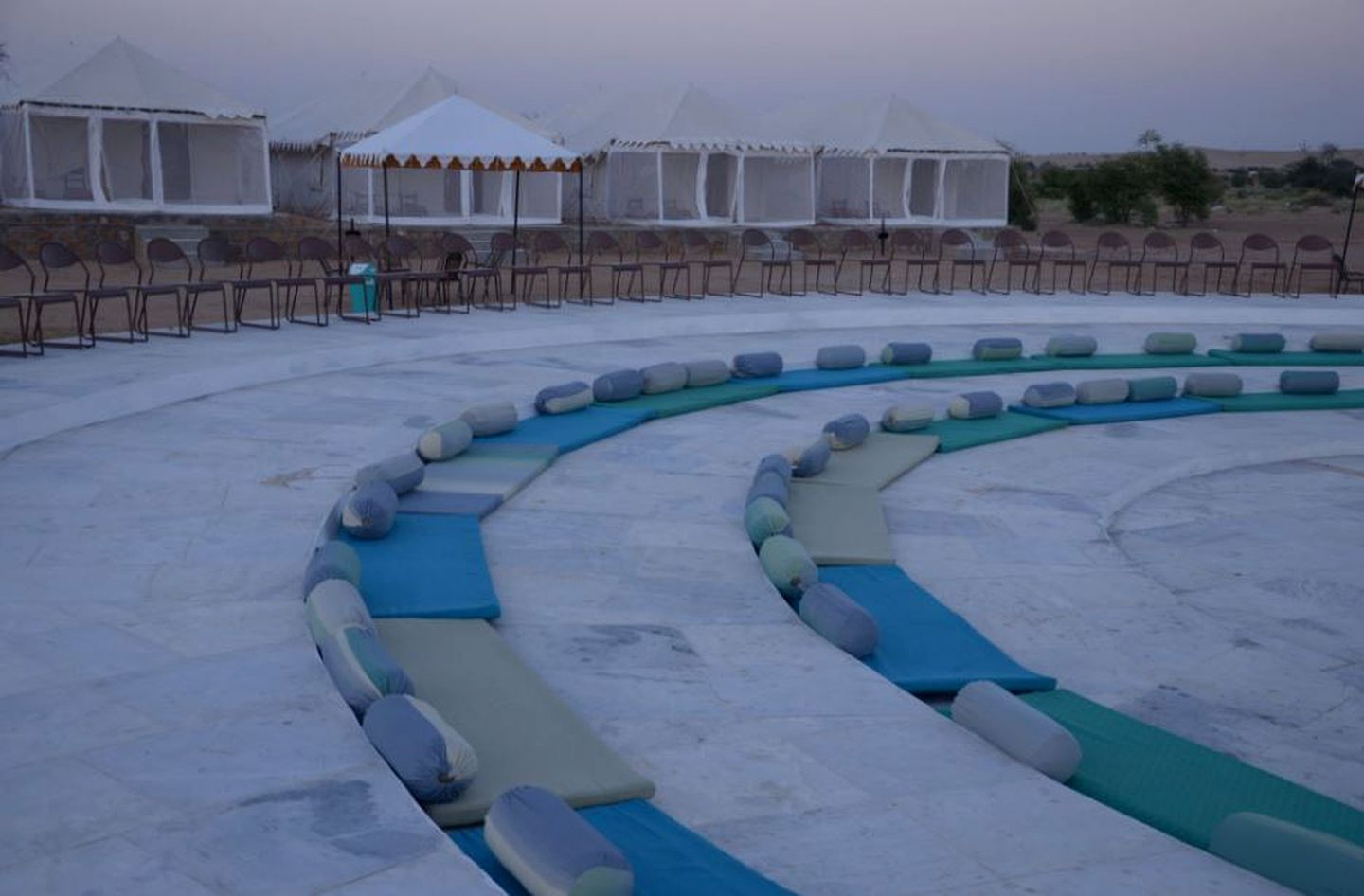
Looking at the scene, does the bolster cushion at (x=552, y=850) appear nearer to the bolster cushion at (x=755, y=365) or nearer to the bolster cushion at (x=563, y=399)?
the bolster cushion at (x=563, y=399)

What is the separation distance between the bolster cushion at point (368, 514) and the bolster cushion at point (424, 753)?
261cm

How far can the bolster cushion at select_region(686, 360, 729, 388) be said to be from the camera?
11.7 meters

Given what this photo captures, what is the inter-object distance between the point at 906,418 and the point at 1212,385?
3.84 meters

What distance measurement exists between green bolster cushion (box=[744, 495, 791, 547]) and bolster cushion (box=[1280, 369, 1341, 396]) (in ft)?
25.8

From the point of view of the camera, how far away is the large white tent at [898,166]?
25.8 m

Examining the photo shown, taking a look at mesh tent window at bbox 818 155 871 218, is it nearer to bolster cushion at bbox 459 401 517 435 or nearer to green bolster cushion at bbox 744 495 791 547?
bolster cushion at bbox 459 401 517 435

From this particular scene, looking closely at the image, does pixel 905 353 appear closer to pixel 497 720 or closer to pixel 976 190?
pixel 497 720

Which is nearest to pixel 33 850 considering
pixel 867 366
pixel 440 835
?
pixel 440 835

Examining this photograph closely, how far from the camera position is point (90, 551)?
6180mm

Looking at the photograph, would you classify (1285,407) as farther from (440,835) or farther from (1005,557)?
(440,835)

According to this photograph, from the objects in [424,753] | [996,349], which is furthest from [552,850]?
[996,349]

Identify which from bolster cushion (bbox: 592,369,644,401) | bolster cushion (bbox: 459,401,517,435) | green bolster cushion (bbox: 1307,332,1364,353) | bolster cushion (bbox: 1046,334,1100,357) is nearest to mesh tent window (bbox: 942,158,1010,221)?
green bolster cushion (bbox: 1307,332,1364,353)

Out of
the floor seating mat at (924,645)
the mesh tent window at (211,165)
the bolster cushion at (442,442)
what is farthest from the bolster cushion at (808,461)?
the mesh tent window at (211,165)

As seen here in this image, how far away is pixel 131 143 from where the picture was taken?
22469 millimetres
